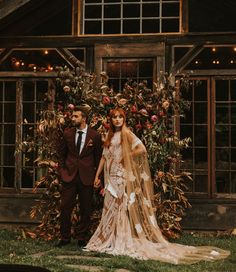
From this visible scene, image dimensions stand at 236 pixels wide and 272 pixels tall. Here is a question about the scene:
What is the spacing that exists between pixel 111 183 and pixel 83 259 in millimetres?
1424

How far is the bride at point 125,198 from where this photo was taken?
7.82 metres

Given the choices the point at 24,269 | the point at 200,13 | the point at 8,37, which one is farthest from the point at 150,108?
the point at 24,269

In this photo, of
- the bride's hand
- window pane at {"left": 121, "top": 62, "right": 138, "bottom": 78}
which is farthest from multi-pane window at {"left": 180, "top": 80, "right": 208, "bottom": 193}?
the bride's hand

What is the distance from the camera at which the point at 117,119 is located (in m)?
7.94

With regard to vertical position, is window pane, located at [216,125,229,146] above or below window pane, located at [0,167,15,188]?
above

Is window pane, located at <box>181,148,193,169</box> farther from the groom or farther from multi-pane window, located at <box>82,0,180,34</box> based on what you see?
the groom

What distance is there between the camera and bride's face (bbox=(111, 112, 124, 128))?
312 inches

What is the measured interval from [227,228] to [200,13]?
383 cm

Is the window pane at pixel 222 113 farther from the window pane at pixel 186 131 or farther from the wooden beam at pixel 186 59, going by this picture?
the wooden beam at pixel 186 59

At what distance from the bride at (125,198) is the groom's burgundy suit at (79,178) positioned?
5.5 inches

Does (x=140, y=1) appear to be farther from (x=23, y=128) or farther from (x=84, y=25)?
(x=23, y=128)

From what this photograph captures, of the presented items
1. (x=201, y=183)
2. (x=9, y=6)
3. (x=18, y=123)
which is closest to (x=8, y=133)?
(x=18, y=123)

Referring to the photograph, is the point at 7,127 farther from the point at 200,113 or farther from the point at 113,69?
the point at 200,113

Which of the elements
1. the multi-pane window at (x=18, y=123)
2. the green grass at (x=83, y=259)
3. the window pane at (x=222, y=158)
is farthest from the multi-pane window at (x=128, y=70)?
the green grass at (x=83, y=259)
